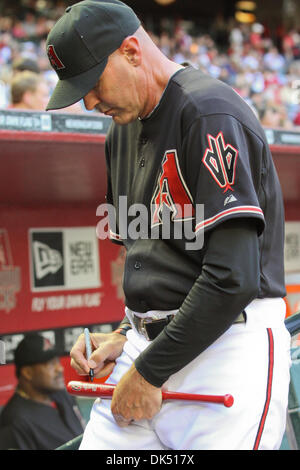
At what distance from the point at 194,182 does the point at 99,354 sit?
58 centimetres

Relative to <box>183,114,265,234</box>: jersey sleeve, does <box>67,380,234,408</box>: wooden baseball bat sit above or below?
below

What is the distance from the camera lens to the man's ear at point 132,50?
1.54 meters

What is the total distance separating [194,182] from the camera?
146 cm

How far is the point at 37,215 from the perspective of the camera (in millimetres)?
5266

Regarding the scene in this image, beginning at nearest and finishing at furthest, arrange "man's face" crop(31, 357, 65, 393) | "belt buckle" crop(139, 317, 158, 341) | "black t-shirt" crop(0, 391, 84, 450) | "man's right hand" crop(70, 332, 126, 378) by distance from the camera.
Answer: "belt buckle" crop(139, 317, 158, 341) → "man's right hand" crop(70, 332, 126, 378) → "black t-shirt" crop(0, 391, 84, 450) → "man's face" crop(31, 357, 65, 393)

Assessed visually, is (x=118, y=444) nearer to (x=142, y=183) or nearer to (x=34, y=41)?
(x=142, y=183)

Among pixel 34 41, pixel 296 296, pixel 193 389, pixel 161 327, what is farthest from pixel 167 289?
pixel 34 41

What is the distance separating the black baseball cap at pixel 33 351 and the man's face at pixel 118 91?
3.45 m

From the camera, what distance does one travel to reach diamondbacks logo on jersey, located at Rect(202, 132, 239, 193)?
55.7 inches

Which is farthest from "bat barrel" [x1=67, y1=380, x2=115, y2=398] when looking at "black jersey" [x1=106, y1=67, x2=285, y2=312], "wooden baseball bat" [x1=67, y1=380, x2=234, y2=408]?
"black jersey" [x1=106, y1=67, x2=285, y2=312]

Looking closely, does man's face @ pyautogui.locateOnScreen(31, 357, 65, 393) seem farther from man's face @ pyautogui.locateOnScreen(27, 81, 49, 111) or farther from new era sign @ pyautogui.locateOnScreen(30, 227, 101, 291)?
man's face @ pyautogui.locateOnScreen(27, 81, 49, 111)

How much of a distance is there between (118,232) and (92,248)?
365 centimetres

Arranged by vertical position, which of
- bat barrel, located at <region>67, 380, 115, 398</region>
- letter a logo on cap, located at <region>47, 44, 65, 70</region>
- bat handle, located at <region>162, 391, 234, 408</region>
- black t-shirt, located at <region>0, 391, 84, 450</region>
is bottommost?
black t-shirt, located at <region>0, 391, 84, 450</region>

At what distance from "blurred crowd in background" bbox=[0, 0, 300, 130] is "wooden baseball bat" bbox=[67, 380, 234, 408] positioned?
7071 mm
